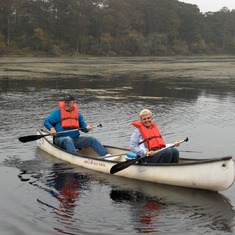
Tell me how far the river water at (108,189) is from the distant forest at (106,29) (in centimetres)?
5354

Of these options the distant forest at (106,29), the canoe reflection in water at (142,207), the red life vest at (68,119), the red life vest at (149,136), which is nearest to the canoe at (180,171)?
the red life vest at (149,136)

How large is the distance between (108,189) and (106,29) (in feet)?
273

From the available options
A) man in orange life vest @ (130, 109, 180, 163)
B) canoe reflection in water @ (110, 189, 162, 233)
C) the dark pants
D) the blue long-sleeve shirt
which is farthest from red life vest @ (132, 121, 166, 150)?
the blue long-sleeve shirt

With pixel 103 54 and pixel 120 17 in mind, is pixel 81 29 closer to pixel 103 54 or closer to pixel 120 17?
pixel 103 54

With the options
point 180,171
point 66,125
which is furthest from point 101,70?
point 180,171

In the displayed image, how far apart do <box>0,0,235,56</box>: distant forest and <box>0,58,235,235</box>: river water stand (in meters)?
53.5

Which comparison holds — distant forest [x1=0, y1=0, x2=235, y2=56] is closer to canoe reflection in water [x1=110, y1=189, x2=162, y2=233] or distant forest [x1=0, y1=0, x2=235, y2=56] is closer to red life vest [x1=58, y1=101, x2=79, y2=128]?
red life vest [x1=58, y1=101, x2=79, y2=128]

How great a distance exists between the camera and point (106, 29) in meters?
90.5

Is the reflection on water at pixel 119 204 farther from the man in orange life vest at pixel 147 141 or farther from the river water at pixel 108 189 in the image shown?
the man in orange life vest at pixel 147 141

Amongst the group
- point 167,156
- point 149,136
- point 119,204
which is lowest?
point 119,204

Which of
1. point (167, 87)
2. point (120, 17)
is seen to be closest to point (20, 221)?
point (167, 87)

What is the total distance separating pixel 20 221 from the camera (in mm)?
7609

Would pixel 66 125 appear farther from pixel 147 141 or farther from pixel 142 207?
pixel 142 207

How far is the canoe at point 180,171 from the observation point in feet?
28.2
